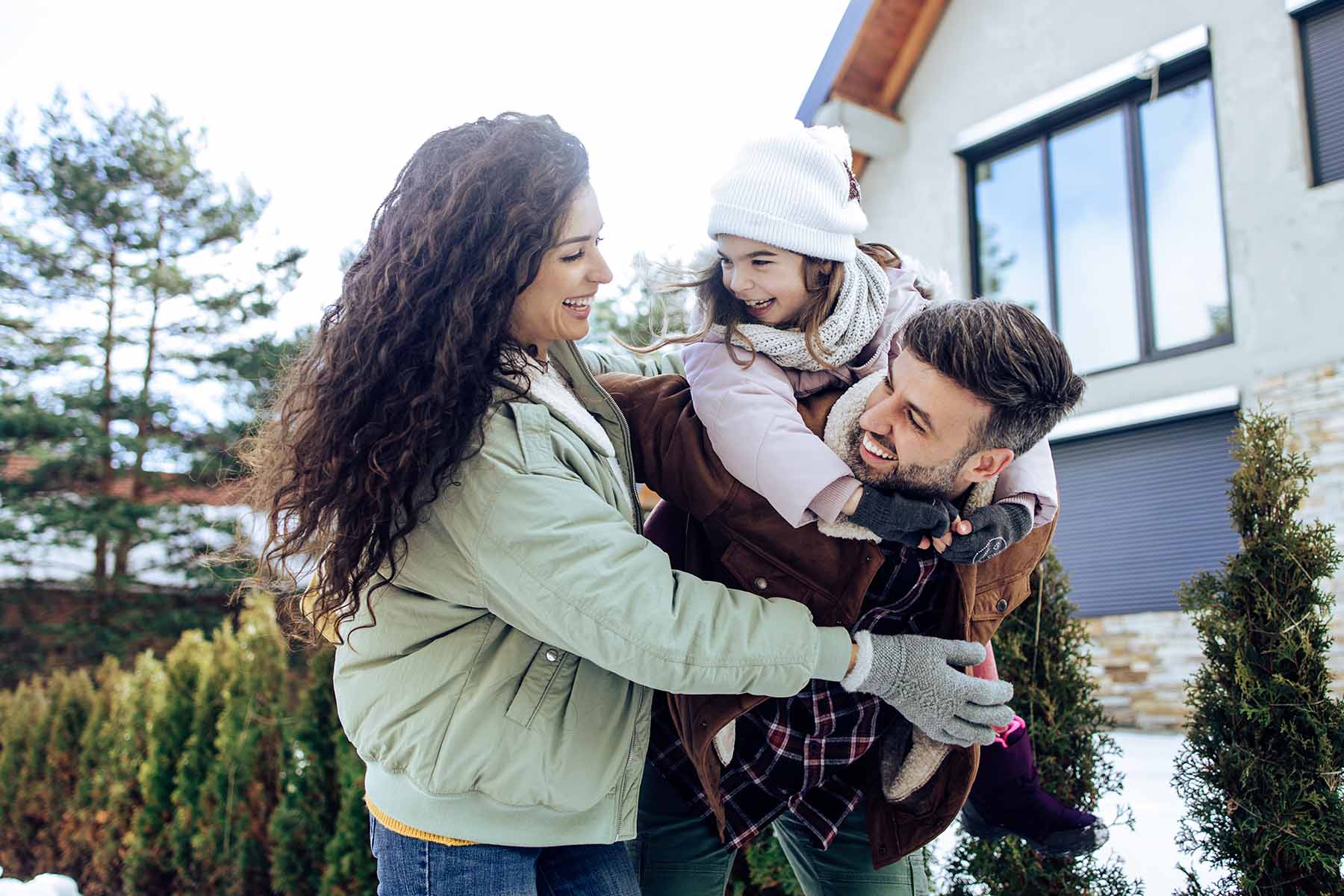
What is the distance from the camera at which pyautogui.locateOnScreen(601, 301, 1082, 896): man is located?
1880 millimetres

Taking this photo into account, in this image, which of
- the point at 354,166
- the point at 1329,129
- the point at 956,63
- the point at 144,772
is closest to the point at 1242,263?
the point at 1329,129

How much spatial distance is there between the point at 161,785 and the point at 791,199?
22.5 feet

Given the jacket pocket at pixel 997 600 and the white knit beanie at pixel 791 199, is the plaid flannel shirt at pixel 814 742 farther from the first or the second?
the white knit beanie at pixel 791 199

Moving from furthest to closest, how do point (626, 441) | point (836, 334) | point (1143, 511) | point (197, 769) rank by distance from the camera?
point (1143, 511)
point (197, 769)
point (836, 334)
point (626, 441)

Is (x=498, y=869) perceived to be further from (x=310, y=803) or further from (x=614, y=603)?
(x=310, y=803)

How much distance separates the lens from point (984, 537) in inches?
73.5

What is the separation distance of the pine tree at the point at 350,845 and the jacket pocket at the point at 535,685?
3836 mm

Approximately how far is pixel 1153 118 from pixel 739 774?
8.21 metres

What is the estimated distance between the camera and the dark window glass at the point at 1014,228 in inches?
370

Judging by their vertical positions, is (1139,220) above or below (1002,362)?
above

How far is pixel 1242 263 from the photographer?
776 centimetres

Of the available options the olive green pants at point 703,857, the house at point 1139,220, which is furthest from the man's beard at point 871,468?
the house at point 1139,220

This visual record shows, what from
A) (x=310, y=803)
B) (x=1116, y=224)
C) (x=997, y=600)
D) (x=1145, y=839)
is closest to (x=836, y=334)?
(x=997, y=600)

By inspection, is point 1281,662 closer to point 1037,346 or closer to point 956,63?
point 1037,346
